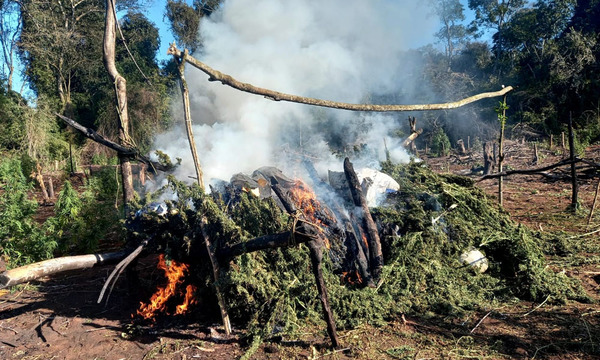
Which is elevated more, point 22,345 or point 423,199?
point 423,199

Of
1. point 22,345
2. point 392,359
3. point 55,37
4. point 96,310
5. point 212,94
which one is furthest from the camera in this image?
point 55,37

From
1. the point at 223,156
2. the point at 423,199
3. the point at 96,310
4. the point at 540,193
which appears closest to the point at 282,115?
the point at 223,156

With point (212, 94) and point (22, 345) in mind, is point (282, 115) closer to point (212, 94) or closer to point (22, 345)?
point (212, 94)

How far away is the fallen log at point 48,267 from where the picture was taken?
304cm

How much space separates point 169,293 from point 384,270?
8.44ft

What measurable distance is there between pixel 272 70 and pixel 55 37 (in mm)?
12095

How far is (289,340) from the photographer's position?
3605 mm

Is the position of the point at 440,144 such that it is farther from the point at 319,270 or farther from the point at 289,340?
the point at 319,270

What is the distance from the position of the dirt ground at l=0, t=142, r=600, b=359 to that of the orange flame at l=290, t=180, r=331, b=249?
1.53 m

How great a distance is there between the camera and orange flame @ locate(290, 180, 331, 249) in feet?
16.3

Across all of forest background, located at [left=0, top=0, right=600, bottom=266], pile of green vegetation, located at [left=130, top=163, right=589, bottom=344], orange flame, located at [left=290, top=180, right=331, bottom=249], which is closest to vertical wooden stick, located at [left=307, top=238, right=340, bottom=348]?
pile of green vegetation, located at [left=130, top=163, right=589, bottom=344]

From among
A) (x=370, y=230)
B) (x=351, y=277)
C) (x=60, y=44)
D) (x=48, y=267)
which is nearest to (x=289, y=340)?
(x=351, y=277)

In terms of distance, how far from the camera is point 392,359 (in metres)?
3.28

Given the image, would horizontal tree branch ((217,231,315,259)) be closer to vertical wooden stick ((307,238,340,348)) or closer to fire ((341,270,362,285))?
vertical wooden stick ((307,238,340,348))
